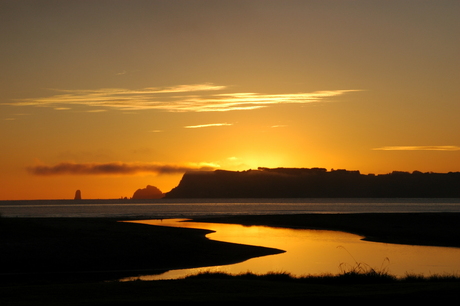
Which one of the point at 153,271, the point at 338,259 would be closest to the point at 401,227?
the point at 338,259

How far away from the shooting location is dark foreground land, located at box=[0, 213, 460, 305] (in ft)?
59.5

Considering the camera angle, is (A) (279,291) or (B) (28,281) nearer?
(A) (279,291)

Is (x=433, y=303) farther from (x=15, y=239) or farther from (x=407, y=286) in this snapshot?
(x=15, y=239)

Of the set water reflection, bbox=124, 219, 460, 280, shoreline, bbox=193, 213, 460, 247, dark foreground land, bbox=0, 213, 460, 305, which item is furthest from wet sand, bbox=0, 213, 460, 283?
water reflection, bbox=124, 219, 460, 280

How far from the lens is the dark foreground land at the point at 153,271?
18.1m

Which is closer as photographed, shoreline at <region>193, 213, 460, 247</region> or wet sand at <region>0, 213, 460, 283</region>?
wet sand at <region>0, 213, 460, 283</region>

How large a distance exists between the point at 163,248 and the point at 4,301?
23.8 m

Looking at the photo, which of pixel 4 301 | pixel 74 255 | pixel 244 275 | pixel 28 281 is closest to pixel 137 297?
pixel 4 301

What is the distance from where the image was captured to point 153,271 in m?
33.1

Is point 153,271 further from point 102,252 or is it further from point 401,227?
point 401,227

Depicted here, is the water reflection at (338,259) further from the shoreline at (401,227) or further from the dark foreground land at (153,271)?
the shoreline at (401,227)

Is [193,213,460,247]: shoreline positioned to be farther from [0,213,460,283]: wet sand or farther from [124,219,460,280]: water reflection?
[124,219,460,280]: water reflection

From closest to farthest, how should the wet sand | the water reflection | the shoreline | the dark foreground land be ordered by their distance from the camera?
the dark foreground land < the water reflection < the wet sand < the shoreline

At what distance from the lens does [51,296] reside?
18.9 m
